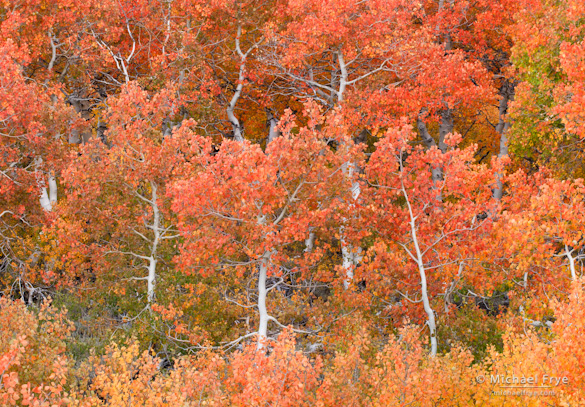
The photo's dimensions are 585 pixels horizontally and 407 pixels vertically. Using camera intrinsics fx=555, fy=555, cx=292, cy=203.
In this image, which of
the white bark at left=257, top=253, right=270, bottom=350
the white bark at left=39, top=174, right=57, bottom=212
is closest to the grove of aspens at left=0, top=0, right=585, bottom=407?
the white bark at left=257, top=253, right=270, bottom=350

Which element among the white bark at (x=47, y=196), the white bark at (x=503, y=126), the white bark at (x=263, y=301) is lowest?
the white bark at (x=263, y=301)

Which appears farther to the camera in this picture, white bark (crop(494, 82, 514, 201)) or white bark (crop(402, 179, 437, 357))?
white bark (crop(494, 82, 514, 201))

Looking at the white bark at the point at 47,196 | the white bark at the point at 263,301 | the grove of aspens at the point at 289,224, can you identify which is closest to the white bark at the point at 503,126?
the grove of aspens at the point at 289,224

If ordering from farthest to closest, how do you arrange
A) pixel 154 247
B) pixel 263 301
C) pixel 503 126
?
pixel 503 126, pixel 154 247, pixel 263 301

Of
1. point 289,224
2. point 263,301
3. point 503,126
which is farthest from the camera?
point 503,126

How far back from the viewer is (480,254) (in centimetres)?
1720

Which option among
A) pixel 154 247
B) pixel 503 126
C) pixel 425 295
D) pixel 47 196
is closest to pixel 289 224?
pixel 425 295

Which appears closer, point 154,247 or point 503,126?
point 154,247

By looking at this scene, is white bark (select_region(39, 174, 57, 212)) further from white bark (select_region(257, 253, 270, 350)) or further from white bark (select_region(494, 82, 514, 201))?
white bark (select_region(494, 82, 514, 201))

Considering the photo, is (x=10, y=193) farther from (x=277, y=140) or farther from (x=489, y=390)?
(x=489, y=390)

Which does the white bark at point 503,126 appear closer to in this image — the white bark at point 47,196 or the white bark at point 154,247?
the white bark at point 154,247

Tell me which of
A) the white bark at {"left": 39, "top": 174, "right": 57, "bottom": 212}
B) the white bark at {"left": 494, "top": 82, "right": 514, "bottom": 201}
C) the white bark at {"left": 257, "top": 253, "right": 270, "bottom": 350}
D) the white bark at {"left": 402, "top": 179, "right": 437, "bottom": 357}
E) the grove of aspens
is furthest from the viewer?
the white bark at {"left": 494, "top": 82, "right": 514, "bottom": 201}

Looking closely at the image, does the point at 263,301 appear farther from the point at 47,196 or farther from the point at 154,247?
the point at 47,196

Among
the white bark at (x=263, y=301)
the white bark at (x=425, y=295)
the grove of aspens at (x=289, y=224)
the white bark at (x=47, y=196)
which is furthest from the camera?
the white bark at (x=47, y=196)
